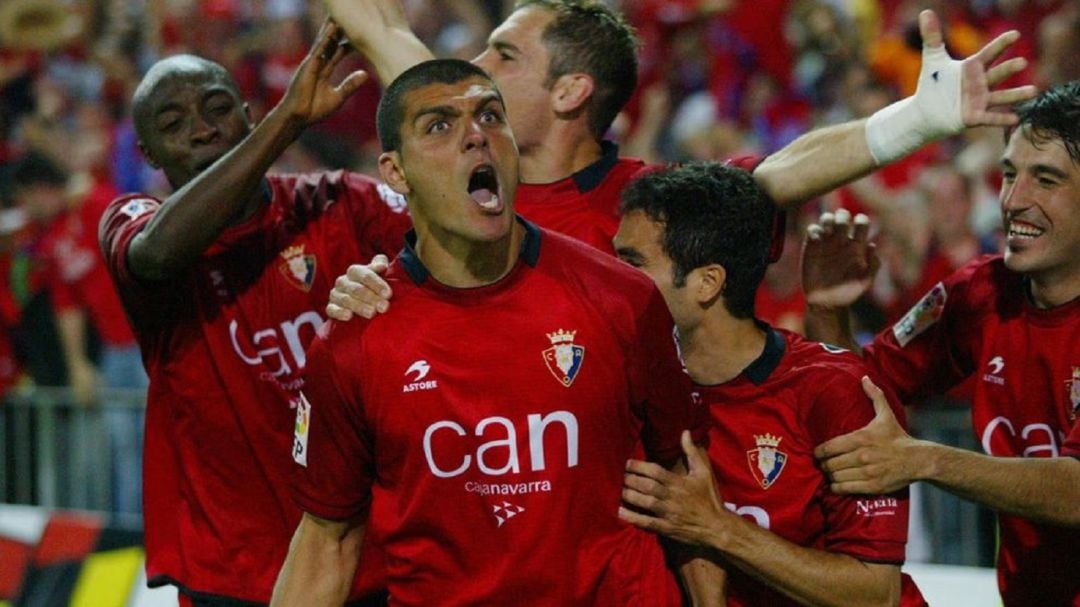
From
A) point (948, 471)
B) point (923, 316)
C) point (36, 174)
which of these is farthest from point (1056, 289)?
point (36, 174)

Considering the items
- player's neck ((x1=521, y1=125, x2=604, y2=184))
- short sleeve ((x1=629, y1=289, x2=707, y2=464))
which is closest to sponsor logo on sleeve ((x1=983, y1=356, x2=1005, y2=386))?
short sleeve ((x1=629, y1=289, x2=707, y2=464))

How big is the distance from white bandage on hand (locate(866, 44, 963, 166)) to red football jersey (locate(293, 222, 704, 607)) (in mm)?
963

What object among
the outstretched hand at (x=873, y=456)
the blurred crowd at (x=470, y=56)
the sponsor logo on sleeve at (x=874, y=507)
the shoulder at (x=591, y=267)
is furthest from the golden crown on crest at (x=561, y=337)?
the blurred crowd at (x=470, y=56)

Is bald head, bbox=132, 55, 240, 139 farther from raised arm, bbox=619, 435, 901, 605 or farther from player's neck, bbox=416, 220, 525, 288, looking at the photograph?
raised arm, bbox=619, 435, 901, 605

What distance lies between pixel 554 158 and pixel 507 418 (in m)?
1.49

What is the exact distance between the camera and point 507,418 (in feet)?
12.8

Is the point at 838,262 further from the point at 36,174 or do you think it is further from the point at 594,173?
the point at 36,174

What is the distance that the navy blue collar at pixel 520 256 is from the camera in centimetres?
400

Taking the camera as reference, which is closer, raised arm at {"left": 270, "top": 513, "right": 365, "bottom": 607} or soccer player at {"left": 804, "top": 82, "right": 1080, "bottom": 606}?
raised arm at {"left": 270, "top": 513, "right": 365, "bottom": 607}

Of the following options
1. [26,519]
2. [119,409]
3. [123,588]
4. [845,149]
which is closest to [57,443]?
[119,409]

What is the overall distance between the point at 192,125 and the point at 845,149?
1924 mm

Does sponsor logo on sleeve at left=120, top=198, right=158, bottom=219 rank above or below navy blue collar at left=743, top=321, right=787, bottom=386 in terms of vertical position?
above

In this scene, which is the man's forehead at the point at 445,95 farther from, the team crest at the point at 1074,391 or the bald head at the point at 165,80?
the team crest at the point at 1074,391

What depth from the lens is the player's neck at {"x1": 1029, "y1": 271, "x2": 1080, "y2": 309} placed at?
4.62 meters
